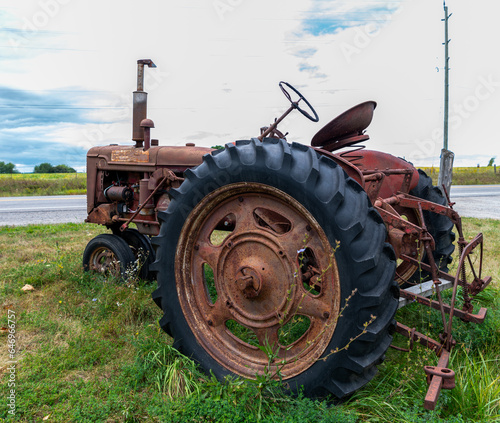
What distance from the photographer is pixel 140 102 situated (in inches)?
192

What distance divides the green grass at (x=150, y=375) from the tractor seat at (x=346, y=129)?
165cm

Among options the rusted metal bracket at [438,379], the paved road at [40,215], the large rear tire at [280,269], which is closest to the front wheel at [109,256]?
the large rear tire at [280,269]

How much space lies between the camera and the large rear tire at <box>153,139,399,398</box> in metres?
2.23

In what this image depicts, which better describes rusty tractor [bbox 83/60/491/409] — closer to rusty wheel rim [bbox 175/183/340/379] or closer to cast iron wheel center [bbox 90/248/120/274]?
rusty wheel rim [bbox 175/183/340/379]

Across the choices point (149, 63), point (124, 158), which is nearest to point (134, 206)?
point (124, 158)

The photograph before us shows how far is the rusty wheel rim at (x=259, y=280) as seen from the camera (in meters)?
2.43

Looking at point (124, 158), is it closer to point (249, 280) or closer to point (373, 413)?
point (249, 280)

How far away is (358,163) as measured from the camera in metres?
3.90

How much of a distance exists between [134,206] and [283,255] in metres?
2.90

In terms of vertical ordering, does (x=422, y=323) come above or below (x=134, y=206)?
below

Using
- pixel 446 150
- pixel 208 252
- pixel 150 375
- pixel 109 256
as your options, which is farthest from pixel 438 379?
pixel 446 150

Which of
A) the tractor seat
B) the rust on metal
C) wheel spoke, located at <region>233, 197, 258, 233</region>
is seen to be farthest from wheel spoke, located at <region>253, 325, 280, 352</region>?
the rust on metal

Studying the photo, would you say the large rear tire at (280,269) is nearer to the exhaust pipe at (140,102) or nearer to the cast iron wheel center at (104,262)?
the cast iron wheel center at (104,262)

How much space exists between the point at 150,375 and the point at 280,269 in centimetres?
117
